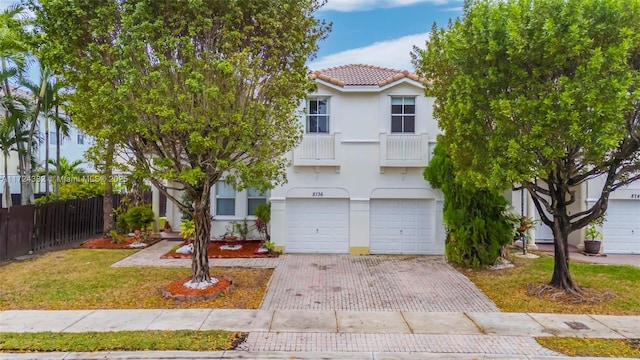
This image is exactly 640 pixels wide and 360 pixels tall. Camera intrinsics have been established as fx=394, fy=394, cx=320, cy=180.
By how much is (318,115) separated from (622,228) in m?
11.8

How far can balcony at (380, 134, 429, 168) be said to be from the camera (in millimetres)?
13547

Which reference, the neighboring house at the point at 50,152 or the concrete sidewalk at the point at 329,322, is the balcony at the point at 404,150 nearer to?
the concrete sidewalk at the point at 329,322

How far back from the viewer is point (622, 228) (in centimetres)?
1435

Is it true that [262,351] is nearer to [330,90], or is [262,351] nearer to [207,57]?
[207,57]

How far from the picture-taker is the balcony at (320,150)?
1367 centimetres

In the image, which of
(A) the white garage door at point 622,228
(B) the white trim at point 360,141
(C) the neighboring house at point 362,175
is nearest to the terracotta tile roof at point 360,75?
(C) the neighboring house at point 362,175

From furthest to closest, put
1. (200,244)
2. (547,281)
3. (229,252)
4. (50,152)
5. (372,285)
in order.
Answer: (50,152) < (229,252) < (547,281) < (372,285) < (200,244)

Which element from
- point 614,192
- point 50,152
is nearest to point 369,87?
point 614,192

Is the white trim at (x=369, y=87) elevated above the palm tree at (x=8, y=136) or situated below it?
above

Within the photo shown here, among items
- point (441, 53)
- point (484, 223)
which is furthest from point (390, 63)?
point (484, 223)

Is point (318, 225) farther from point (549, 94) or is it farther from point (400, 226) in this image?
point (549, 94)

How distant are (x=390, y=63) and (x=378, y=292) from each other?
11.3m

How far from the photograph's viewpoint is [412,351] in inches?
243

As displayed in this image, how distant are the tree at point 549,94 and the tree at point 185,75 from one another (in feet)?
12.8
